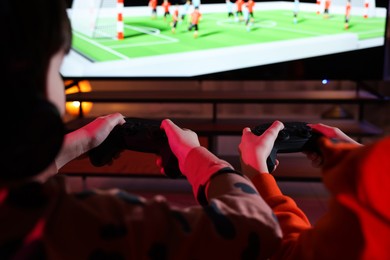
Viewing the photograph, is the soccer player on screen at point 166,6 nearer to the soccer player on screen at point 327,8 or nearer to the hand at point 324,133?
the soccer player on screen at point 327,8

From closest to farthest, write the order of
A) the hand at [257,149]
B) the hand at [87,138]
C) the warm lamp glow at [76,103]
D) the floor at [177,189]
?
the hand at [257,149] < the hand at [87,138] < the floor at [177,189] < the warm lamp glow at [76,103]

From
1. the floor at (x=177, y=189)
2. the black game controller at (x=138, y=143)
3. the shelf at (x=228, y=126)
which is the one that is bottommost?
the floor at (x=177, y=189)

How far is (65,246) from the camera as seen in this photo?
0.41m

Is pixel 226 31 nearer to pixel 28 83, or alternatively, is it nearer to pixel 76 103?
pixel 76 103

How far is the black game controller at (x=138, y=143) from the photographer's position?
731mm

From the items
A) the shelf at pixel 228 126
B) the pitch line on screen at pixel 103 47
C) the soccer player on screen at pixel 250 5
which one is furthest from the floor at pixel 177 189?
the soccer player on screen at pixel 250 5

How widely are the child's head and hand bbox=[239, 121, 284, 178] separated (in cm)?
33

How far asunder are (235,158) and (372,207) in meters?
2.24

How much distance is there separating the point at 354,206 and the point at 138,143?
0.43 m

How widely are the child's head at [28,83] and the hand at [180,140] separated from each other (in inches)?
11.0

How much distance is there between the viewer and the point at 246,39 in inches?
106

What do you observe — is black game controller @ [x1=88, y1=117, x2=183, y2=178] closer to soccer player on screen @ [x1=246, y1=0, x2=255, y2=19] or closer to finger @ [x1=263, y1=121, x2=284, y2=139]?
finger @ [x1=263, y1=121, x2=284, y2=139]

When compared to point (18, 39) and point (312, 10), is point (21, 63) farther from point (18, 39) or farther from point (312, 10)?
point (312, 10)

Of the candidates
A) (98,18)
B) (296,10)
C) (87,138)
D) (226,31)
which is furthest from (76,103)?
(87,138)
